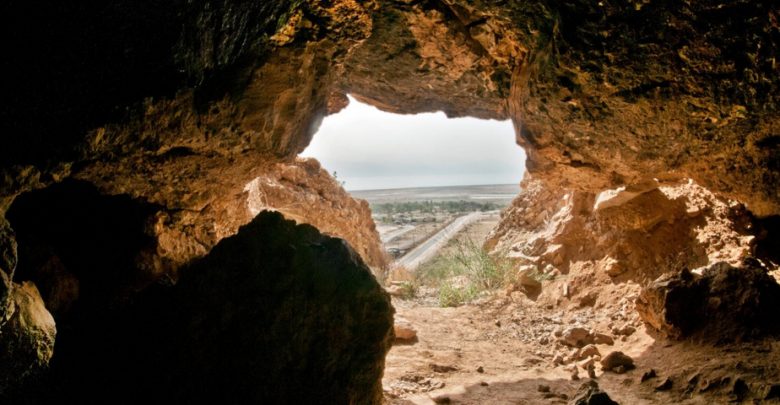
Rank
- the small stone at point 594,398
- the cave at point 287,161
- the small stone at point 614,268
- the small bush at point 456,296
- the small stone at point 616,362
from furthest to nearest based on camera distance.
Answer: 1. the small bush at point 456,296
2. the small stone at point 614,268
3. the small stone at point 616,362
4. the small stone at point 594,398
5. the cave at point 287,161

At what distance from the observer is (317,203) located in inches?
313

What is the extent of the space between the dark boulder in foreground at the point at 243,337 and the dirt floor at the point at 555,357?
40.1 inches

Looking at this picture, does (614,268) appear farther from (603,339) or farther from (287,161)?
(287,161)

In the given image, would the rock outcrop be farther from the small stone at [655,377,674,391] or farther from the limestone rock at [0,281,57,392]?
the small stone at [655,377,674,391]

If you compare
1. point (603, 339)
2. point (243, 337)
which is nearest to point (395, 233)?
point (603, 339)

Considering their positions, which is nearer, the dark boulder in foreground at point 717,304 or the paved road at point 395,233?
the dark boulder in foreground at point 717,304

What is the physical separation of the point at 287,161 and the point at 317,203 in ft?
14.5

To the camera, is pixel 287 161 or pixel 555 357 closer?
pixel 287 161

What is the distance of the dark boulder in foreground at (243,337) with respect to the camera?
241 cm

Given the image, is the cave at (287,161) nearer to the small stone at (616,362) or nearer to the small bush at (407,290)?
the small stone at (616,362)

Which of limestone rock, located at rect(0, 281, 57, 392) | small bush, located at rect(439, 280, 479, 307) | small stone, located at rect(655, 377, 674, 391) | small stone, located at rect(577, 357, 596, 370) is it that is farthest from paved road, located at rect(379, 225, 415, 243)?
limestone rock, located at rect(0, 281, 57, 392)

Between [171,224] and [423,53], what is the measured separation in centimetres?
303

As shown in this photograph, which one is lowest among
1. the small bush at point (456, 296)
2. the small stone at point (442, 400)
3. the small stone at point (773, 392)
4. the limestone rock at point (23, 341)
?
the small bush at point (456, 296)

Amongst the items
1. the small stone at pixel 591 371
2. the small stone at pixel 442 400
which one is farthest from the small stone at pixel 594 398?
the small stone at pixel 591 371
